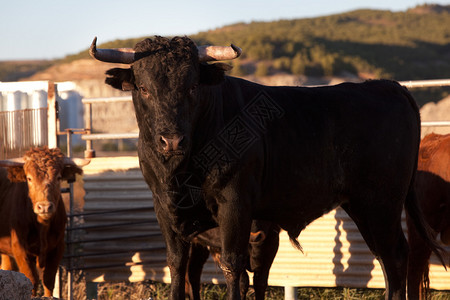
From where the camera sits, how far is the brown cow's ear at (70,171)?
7919mm

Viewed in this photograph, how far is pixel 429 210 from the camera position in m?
6.58

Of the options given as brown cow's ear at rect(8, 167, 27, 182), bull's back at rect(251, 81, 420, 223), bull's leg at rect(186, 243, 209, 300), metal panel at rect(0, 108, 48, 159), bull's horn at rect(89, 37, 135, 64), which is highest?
bull's horn at rect(89, 37, 135, 64)

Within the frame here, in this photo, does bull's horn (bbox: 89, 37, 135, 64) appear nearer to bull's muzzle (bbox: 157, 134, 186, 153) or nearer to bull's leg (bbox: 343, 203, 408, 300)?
bull's muzzle (bbox: 157, 134, 186, 153)

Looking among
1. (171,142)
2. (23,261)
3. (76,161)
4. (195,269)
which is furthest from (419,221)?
(23,261)

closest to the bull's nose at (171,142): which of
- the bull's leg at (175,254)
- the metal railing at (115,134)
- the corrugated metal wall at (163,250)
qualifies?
the bull's leg at (175,254)

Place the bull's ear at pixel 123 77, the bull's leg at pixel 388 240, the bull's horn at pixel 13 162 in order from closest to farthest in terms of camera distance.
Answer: the bull's ear at pixel 123 77, the bull's leg at pixel 388 240, the bull's horn at pixel 13 162

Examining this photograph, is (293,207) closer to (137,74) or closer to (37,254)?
(137,74)

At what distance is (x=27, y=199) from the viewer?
25.8 ft

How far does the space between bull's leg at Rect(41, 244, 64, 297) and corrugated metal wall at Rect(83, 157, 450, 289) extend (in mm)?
563

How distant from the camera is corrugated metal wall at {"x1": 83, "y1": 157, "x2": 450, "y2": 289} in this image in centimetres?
723

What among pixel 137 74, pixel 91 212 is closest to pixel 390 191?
pixel 137 74

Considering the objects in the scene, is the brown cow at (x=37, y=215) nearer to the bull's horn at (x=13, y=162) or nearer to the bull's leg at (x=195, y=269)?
the bull's horn at (x=13, y=162)

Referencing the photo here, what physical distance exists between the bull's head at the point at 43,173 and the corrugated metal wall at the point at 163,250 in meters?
0.46

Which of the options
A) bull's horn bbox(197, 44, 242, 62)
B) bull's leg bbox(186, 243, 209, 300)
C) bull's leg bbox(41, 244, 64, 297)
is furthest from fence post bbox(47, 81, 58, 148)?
bull's horn bbox(197, 44, 242, 62)
